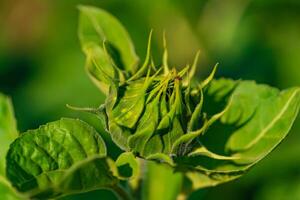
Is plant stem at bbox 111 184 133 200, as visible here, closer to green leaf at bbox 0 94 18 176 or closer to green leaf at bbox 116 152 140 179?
green leaf at bbox 116 152 140 179

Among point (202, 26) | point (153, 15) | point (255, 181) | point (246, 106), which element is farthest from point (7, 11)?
point (246, 106)

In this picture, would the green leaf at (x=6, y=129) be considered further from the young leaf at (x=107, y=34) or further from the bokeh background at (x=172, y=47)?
the bokeh background at (x=172, y=47)

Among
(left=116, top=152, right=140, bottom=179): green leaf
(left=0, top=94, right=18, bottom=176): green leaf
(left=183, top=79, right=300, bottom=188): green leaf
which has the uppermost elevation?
(left=183, top=79, right=300, bottom=188): green leaf

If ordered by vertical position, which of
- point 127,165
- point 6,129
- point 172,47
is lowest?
point 6,129

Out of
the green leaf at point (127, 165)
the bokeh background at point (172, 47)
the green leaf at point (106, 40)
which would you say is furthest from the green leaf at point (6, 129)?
the bokeh background at point (172, 47)

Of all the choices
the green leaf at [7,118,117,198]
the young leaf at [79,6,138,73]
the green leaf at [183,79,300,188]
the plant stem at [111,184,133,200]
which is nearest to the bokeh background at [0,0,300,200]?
the young leaf at [79,6,138,73]

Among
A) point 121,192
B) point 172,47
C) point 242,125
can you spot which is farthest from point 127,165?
point 172,47

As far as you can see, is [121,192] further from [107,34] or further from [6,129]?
[107,34]
